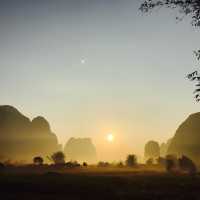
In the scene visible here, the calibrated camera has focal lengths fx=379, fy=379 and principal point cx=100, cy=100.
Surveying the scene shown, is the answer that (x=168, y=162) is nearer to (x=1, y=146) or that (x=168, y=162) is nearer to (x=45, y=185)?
(x=45, y=185)

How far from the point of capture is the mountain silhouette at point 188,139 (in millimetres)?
123338

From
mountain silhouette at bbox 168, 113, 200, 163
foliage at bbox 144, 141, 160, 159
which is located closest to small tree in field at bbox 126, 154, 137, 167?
mountain silhouette at bbox 168, 113, 200, 163

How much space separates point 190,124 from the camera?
14625cm

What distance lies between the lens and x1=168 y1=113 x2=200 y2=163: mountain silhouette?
12334 centimetres

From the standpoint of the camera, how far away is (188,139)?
5364 inches

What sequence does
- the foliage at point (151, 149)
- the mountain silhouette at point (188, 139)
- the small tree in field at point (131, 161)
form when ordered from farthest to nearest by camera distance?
the foliage at point (151, 149) < the mountain silhouette at point (188, 139) < the small tree in field at point (131, 161)

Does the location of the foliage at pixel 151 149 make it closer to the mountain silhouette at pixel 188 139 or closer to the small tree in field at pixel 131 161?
the mountain silhouette at pixel 188 139

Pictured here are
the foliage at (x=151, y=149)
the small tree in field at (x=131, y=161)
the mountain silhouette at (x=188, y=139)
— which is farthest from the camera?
the foliage at (x=151, y=149)

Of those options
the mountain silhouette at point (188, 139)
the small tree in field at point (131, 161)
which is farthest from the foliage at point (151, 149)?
the small tree in field at point (131, 161)

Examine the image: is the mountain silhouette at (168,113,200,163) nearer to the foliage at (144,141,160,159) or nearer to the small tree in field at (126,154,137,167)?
the foliage at (144,141,160,159)

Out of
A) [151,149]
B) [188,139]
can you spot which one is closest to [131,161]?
[188,139]

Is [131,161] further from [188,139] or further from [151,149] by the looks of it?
[151,149]

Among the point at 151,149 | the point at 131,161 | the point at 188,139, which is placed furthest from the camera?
the point at 151,149

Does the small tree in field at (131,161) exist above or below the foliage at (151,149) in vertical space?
below
